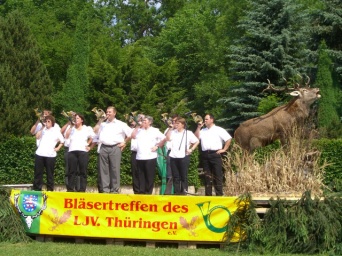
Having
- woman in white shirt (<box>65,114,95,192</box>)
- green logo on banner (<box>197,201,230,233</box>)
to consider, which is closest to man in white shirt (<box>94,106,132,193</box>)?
woman in white shirt (<box>65,114,95,192</box>)

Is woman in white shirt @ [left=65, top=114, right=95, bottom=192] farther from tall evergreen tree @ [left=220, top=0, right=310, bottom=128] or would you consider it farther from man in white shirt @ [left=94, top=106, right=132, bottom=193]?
tall evergreen tree @ [left=220, top=0, right=310, bottom=128]

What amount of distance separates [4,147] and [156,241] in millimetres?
9943

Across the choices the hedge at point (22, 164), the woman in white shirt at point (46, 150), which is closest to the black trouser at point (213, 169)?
the woman in white shirt at point (46, 150)

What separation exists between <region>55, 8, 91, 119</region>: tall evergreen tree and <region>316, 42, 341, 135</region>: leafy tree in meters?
9.80

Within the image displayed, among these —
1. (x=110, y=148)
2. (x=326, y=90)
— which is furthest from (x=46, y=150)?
(x=326, y=90)

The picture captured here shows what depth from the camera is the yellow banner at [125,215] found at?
411 inches

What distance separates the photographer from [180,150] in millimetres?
12719

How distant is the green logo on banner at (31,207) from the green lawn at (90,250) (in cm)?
36

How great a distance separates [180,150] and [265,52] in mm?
12829

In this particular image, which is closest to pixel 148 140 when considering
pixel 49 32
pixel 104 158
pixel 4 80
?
pixel 104 158

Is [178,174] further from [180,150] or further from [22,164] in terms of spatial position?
[22,164]

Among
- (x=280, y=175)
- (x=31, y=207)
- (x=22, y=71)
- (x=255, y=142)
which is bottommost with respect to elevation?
(x=31, y=207)

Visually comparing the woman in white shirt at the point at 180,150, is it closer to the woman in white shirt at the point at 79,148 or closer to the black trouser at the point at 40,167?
the woman in white shirt at the point at 79,148

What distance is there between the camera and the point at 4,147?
64.1 feet
